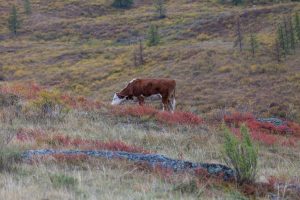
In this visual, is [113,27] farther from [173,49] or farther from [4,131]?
[4,131]

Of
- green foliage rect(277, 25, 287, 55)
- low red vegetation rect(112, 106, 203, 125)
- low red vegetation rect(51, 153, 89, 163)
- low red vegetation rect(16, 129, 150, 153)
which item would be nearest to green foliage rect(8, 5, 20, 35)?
green foliage rect(277, 25, 287, 55)

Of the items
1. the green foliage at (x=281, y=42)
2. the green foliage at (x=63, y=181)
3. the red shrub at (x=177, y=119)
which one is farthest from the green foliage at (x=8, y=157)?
the green foliage at (x=281, y=42)

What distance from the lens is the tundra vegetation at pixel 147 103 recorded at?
6645mm

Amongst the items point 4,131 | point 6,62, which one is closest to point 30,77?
point 6,62

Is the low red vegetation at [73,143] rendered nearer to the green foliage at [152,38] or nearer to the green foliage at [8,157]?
the green foliage at [8,157]

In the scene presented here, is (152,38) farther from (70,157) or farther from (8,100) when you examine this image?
(70,157)

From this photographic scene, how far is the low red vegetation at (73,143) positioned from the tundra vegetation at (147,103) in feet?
0.11

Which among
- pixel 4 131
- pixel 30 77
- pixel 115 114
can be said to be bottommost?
pixel 30 77

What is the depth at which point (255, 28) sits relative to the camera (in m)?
50.2

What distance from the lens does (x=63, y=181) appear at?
6.09m

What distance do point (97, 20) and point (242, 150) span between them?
2587 inches

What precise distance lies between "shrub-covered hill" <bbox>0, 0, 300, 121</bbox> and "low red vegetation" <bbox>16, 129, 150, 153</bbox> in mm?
18687

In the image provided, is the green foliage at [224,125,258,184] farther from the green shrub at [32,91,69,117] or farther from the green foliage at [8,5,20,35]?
the green foliage at [8,5,20,35]

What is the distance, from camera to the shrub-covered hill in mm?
32188
